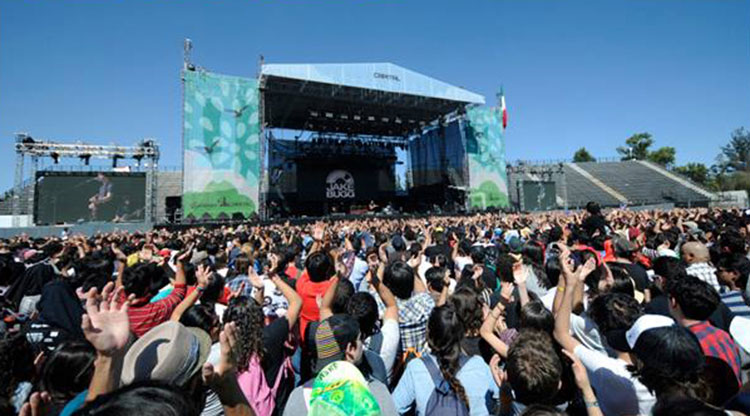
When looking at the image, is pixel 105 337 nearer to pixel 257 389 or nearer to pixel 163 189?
pixel 257 389

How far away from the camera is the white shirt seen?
1676 millimetres

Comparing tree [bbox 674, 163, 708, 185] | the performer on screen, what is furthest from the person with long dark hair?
tree [bbox 674, 163, 708, 185]

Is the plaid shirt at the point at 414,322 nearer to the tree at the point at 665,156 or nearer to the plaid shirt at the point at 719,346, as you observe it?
the plaid shirt at the point at 719,346

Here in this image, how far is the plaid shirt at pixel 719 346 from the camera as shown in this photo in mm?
1928

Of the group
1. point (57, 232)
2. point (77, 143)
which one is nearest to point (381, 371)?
point (57, 232)

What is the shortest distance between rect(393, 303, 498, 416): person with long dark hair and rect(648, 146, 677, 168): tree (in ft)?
228

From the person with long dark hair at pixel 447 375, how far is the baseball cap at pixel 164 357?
1094 millimetres

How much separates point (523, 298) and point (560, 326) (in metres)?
0.65

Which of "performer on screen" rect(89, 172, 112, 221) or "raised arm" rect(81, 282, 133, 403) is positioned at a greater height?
"performer on screen" rect(89, 172, 112, 221)

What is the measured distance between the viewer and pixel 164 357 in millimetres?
1295

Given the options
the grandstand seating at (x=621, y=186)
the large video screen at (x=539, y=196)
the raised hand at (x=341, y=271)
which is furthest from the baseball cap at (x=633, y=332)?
the grandstand seating at (x=621, y=186)

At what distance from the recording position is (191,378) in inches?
55.4

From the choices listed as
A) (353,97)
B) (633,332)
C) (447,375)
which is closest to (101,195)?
(353,97)

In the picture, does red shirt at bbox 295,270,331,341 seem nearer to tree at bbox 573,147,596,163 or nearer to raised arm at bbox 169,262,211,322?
raised arm at bbox 169,262,211,322
